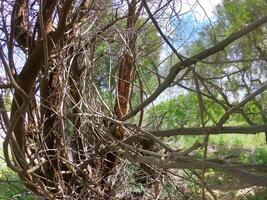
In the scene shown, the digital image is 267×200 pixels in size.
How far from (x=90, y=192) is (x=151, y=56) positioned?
0.82 m

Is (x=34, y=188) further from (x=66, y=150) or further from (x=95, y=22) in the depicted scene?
(x=95, y=22)

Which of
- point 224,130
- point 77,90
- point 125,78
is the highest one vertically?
point 125,78

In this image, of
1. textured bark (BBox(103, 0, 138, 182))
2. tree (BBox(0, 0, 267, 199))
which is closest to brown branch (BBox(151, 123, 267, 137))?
tree (BBox(0, 0, 267, 199))

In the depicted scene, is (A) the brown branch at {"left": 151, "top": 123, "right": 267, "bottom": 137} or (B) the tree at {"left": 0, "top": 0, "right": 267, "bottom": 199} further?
(B) the tree at {"left": 0, "top": 0, "right": 267, "bottom": 199}

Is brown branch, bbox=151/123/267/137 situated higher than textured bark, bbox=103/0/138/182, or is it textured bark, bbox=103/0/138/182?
textured bark, bbox=103/0/138/182

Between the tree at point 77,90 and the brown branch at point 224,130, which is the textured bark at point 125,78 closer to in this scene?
the tree at point 77,90

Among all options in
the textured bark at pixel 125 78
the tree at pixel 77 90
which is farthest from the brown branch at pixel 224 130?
the textured bark at pixel 125 78

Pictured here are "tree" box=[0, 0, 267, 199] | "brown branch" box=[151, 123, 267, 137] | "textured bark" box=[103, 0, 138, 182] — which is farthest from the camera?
"textured bark" box=[103, 0, 138, 182]

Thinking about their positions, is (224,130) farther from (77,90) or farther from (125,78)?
(125,78)

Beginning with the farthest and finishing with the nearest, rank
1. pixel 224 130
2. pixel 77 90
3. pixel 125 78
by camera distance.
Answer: pixel 125 78 → pixel 77 90 → pixel 224 130

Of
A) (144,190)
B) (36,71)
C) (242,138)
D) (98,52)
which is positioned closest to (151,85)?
(98,52)

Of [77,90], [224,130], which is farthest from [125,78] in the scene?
[224,130]

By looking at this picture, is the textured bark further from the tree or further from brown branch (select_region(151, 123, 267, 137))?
brown branch (select_region(151, 123, 267, 137))

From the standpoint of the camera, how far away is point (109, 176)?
113 inches
